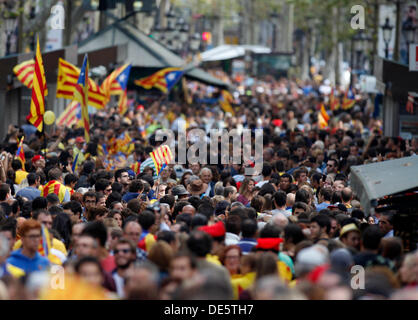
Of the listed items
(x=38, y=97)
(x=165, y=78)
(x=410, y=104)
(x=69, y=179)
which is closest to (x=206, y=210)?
(x=69, y=179)

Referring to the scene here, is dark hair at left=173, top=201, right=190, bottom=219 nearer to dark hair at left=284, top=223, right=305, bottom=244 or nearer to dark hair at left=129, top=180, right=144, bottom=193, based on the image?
dark hair at left=129, top=180, right=144, bottom=193

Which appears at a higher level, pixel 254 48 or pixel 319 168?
pixel 254 48

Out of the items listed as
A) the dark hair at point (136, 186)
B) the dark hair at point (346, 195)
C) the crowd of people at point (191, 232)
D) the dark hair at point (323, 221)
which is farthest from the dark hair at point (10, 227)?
the dark hair at point (346, 195)

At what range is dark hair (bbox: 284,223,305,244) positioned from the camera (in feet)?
28.3

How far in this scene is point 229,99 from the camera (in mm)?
31594

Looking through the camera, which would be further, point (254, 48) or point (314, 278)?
point (254, 48)

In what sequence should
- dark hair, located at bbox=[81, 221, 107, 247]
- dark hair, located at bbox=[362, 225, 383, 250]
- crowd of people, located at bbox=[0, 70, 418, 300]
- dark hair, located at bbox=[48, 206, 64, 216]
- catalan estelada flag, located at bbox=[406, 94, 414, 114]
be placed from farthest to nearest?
catalan estelada flag, located at bbox=[406, 94, 414, 114]
dark hair, located at bbox=[48, 206, 64, 216]
dark hair, located at bbox=[362, 225, 383, 250]
dark hair, located at bbox=[81, 221, 107, 247]
crowd of people, located at bbox=[0, 70, 418, 300]

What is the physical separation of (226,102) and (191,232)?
21935 millimetres

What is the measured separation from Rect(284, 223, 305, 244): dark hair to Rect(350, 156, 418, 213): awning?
655 mm

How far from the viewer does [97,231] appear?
8125 millimetres

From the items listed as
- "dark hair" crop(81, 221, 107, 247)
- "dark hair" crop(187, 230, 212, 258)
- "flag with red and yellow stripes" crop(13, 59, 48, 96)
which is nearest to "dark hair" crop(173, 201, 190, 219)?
"dark hair" crop(81, 221, 107, 247)
